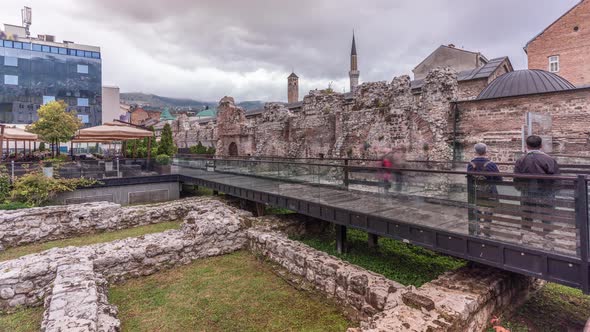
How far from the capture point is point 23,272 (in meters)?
6.39

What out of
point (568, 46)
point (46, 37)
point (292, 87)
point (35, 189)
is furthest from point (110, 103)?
point (568, 46)

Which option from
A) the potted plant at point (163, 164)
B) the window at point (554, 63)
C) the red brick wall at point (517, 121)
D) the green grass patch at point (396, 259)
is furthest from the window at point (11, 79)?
the window at point (554, 63)

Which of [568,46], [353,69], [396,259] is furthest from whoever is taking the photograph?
[353,69]

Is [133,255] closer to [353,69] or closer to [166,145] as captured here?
[166,145]

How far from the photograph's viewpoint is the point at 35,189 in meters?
12.6

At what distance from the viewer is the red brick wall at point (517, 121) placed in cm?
1134

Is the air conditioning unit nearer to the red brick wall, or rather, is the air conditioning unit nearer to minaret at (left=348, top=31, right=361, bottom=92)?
minaret at (left=348, top=31, right=361, bottom=92)

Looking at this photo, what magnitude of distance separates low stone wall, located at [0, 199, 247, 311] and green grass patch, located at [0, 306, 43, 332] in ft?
0.85

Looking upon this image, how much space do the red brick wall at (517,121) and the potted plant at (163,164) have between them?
645 inches

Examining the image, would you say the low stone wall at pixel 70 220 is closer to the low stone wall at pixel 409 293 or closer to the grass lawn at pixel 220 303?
the grass lawn at pixel 220 303

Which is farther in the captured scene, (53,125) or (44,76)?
(44,76)

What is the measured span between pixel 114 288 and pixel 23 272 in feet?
6.02

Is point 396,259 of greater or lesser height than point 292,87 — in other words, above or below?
below

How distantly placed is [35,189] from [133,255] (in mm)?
8593
